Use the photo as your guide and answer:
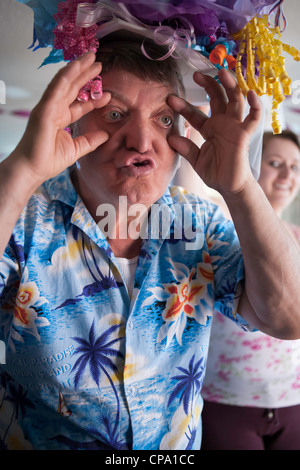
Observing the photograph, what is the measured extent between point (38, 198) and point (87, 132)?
0.18m

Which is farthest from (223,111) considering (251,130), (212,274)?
(212,274)

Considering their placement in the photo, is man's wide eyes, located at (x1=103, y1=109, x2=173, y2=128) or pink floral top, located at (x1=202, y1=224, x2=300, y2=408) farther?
pink floral top, located at (x1=202, y1=224, x2=300, y2=408)

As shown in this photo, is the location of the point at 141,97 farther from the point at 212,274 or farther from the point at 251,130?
the point at 212,274

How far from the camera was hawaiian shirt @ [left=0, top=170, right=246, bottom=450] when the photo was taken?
87cm

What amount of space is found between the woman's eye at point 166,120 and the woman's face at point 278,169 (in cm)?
87

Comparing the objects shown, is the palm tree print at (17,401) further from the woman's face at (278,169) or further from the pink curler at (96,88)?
the woman's face at (278,169)

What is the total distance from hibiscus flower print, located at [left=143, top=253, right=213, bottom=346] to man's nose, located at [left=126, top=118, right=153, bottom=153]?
10.5 inches

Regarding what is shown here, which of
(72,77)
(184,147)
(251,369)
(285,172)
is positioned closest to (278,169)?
(285,172)

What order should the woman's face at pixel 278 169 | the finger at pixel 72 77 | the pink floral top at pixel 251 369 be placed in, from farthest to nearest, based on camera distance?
the woman's face at pixel 278 169
the pink floral top at pixel 251 369
the finger at pixel 72 77

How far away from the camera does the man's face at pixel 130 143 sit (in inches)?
34.9

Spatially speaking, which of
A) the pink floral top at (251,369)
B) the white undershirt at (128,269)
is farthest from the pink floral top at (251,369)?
the white undershirt at (128,269)

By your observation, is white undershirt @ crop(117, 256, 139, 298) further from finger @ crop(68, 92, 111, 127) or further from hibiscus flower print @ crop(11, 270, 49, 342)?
finger @ crop(68, 92, 111, 127)

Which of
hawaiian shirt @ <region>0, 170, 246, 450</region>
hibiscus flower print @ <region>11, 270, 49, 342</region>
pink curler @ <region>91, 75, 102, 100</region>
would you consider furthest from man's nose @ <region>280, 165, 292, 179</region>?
hibiscus flower print @ <region>11, 270, 49, 342</region>

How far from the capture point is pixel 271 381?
1.36m
